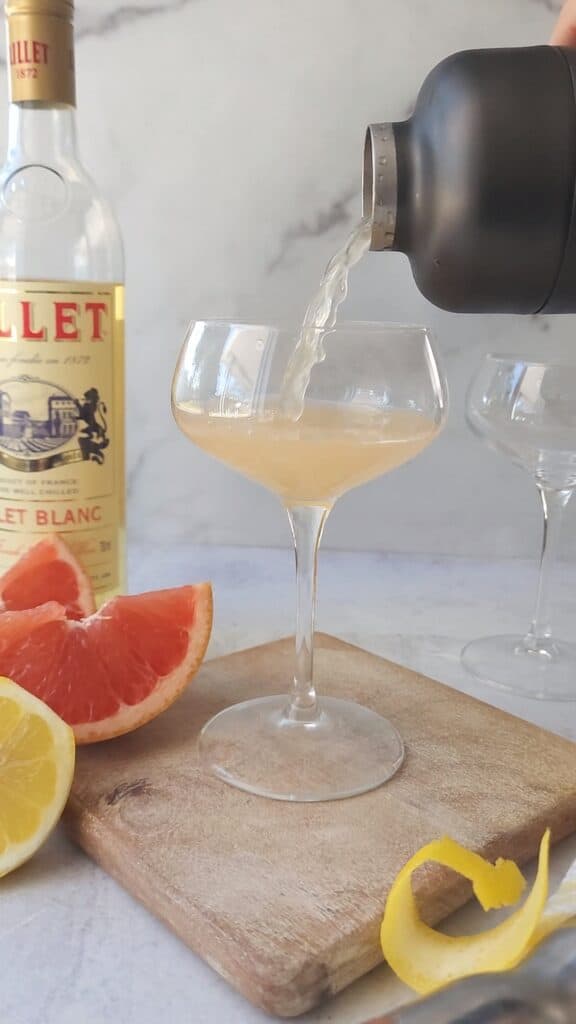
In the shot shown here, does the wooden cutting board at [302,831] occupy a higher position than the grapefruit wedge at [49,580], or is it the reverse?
the grapefruit wedge at [49,580]

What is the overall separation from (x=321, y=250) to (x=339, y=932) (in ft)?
2.78

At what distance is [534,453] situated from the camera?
898 mm

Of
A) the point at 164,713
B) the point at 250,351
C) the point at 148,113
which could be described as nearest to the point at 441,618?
the point at 164,713

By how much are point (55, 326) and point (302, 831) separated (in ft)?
1.62

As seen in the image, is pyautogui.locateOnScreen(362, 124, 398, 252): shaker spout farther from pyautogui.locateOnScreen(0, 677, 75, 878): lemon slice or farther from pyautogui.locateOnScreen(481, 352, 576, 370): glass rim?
pyautogui.locateOnScreen(0, 677, 75, 878): lemon slice

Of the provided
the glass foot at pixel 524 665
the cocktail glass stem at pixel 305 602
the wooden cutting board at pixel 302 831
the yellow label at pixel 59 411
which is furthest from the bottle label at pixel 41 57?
the glass foot at pixel 524 665

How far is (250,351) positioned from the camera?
61 cm

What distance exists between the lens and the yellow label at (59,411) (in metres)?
0.83

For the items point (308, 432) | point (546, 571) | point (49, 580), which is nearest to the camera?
point (308, 432)

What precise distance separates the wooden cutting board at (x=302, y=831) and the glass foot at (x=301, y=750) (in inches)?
0.5

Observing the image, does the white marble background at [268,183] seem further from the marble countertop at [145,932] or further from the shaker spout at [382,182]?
the shaker spout at [382,182]

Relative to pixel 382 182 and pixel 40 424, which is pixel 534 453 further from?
pixel 40 424

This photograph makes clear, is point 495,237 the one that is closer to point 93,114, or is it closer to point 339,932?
point 339,932

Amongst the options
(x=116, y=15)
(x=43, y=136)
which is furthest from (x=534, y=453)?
(x=116, y=15)
